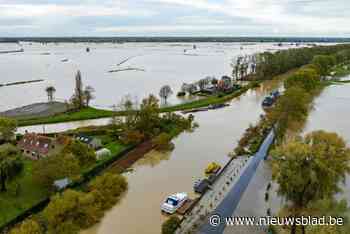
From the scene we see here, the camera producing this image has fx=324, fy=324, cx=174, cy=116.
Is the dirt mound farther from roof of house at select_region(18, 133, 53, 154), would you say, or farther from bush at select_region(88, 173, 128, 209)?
bush at select_region(88, 173, 128, 209)

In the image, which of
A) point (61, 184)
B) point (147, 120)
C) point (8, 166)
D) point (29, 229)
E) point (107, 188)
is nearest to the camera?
point (29, 229)

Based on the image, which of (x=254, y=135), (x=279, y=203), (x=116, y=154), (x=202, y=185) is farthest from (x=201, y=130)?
(x=279, y=203)

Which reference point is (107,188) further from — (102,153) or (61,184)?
(102,153)

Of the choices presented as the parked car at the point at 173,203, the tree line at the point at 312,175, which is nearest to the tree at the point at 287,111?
the tree line at the point at 312,175

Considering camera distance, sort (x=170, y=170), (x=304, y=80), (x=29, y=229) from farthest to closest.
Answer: (x=304, y=80)
(x=170, y=170)
(x=29, y=229)

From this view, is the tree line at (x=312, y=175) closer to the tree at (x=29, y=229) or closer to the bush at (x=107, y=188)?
the bush at (x=107, y=188)

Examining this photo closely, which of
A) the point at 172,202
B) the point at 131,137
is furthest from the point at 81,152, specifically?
the point at 172,202

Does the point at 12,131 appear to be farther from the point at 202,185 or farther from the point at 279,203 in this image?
the point at 279,203
